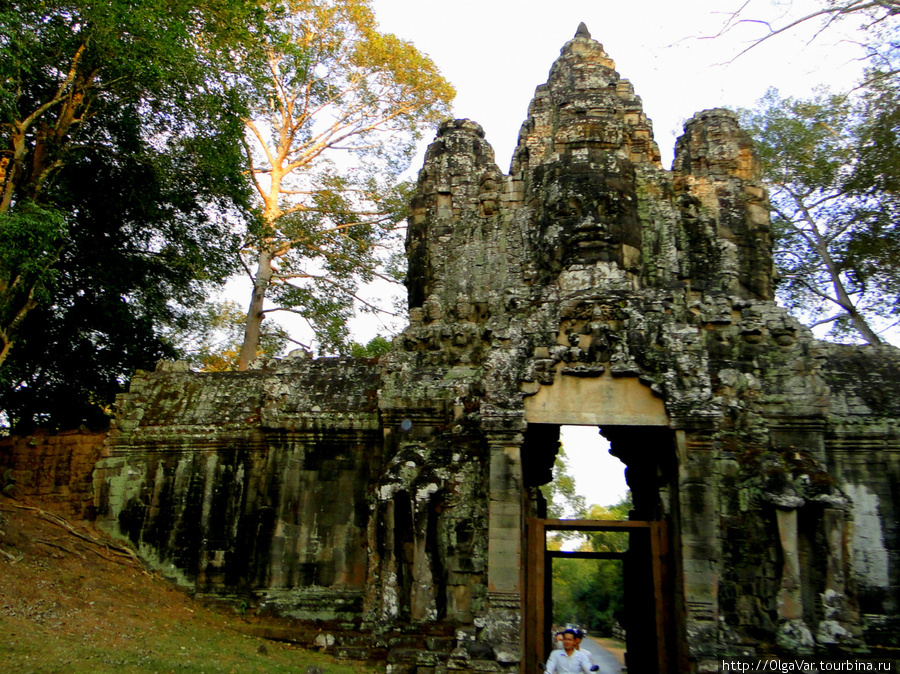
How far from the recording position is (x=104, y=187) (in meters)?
15.2

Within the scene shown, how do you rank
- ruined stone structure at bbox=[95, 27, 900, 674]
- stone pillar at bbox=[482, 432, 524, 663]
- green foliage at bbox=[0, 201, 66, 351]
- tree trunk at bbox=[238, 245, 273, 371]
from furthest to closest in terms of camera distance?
tree trunk at bbox=[238, 245, 273, 371], green foliage at bbox=[0, 201, 66, 351], ruined stone structure at bbox=[95, 27, 900, 674], stone pillar at bbox=[482, 432, 524, 663]

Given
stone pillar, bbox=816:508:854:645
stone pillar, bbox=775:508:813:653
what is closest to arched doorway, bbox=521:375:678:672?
stone pillar, bbox=775:508:813:653

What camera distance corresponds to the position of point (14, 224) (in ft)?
32.6

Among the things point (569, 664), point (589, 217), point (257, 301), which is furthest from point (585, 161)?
point (257, 301)

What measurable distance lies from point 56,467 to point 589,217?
32.1ft

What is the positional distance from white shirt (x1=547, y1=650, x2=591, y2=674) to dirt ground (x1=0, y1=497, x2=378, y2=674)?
2.65m

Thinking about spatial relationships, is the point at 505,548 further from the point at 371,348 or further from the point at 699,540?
the point at 371,348

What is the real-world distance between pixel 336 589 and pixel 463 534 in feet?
9.01

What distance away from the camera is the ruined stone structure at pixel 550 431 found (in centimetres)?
818

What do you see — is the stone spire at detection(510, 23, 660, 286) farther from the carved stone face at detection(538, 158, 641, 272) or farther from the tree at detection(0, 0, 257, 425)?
the tree at detection(0, 0, 257, 425)

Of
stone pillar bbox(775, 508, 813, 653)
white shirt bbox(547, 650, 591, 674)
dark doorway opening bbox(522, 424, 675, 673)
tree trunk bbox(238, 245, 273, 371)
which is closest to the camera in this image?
white shirt bbox(547, 650, 591, 674)

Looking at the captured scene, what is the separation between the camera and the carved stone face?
34.3ft

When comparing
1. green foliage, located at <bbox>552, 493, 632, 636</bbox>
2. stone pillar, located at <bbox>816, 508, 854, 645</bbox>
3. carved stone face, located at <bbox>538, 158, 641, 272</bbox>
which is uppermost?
carved stone face, located at <bbox>538, 158, 641, 272</bbox>

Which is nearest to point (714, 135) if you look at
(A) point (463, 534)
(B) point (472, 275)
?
(B) point (472, 275)
